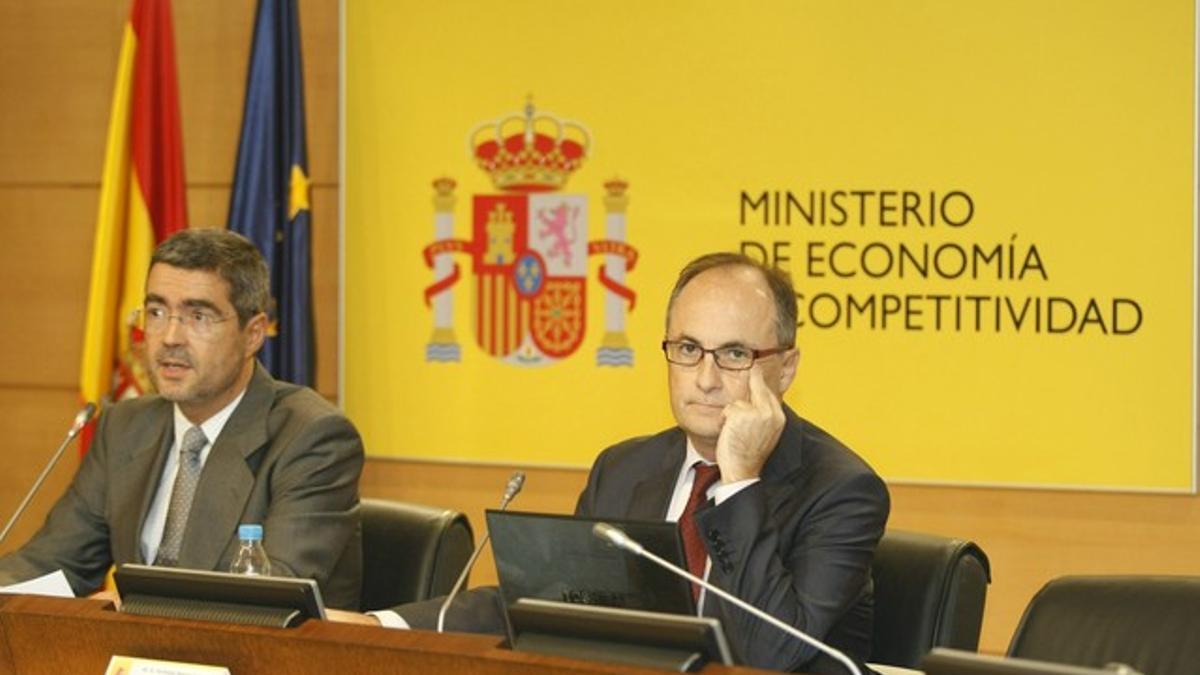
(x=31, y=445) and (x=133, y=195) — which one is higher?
(x=133, y=195)

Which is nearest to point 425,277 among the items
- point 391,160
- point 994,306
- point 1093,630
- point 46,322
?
point 391,160

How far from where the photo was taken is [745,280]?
3.31 metres

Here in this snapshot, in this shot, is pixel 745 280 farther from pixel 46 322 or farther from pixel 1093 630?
pixel 46 322

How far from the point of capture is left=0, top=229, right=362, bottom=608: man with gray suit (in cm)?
371

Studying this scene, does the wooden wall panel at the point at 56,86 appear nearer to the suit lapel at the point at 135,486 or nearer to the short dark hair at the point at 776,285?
the suit lapel at the point at 135,486

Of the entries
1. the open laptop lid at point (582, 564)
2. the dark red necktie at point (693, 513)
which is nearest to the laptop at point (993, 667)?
the open laptop lid at point (582, 564)

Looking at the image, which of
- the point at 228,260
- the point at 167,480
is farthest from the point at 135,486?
the point at 228,260

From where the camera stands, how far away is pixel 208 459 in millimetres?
3793

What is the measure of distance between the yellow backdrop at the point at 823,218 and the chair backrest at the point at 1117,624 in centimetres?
185

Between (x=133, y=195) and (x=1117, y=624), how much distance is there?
3.53m

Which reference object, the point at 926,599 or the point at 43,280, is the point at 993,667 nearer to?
the point at 926,599

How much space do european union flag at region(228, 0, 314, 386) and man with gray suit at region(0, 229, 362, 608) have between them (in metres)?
1.38

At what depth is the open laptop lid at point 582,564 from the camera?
256 centimetres

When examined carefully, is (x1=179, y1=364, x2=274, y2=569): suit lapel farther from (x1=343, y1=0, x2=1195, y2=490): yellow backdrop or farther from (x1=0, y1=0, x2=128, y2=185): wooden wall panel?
(x1=0, y1=0, x2=128, y2=185): wooden wall panel
